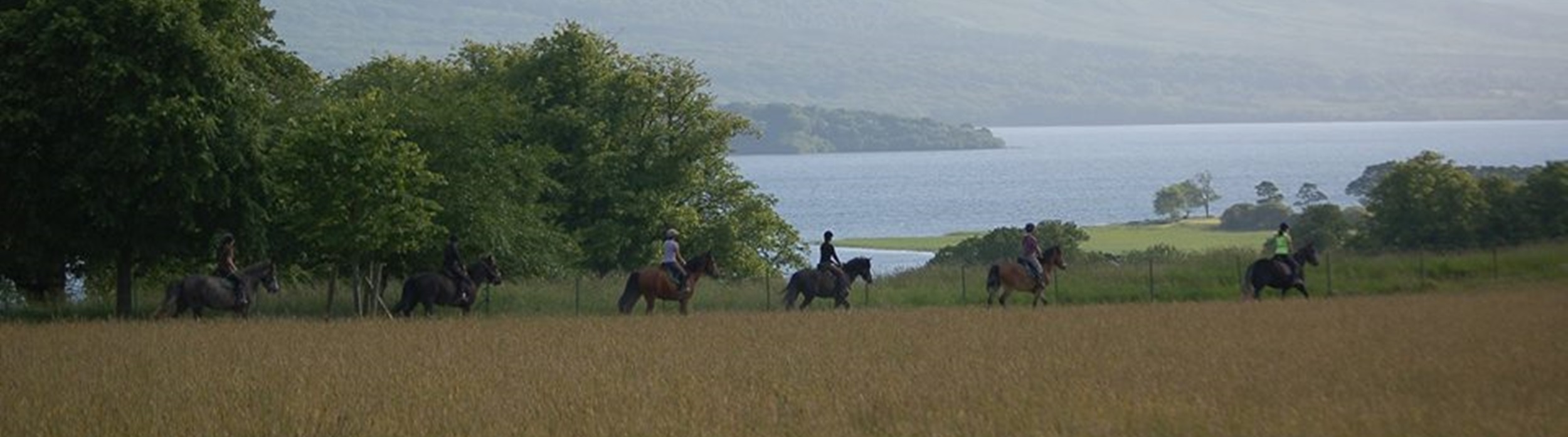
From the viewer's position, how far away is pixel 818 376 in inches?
989

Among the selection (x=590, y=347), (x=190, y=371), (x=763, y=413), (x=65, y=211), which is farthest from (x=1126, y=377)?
(x=65, y=211)

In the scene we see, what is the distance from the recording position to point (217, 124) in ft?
133

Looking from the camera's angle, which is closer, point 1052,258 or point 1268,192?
point 1052,258

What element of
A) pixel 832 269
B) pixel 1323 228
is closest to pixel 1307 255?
pixel 832 269

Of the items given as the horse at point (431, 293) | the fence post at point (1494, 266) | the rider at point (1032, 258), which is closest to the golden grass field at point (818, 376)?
the horse at point (431, 293)

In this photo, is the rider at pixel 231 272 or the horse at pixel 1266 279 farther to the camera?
the horse at pixel 1266 279

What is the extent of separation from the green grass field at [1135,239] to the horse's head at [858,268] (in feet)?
268

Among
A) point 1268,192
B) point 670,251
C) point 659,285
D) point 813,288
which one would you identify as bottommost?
point 813,288

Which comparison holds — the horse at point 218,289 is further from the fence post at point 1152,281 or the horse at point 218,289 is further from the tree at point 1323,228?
the tree at point 1323,228

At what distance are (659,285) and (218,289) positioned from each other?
8482 millimetres

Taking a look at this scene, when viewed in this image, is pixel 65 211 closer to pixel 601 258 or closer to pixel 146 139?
pixel 146 139

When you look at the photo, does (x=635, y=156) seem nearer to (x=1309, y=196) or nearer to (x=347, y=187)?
(x=347, y=187)

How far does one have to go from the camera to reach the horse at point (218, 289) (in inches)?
1487

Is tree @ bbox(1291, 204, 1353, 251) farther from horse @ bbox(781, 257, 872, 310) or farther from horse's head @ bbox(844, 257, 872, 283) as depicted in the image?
horse @ bbox(781, 257, 872, 310)
